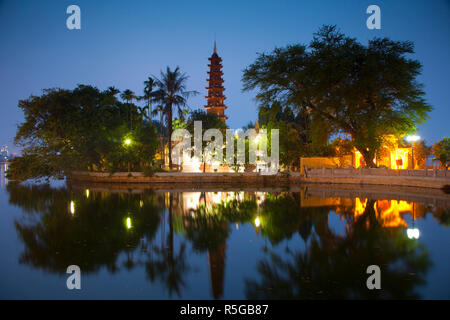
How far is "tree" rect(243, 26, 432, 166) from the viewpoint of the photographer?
90.5ft

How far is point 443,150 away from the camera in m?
37.9

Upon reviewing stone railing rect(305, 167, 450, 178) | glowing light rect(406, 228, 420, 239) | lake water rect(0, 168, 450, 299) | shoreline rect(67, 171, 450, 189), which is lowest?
lake water rect(0, 168, 450, 299)

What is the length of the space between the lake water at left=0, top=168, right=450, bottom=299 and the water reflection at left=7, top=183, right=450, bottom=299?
28mm

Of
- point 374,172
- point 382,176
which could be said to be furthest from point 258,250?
point 374,172

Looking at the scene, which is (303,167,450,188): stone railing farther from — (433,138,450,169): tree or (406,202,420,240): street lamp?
(406,202,420,240): street lamp

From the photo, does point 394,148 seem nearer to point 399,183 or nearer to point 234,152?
point 399,183

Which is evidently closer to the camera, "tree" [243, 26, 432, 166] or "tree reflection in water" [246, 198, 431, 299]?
"tree reflection in water" [246, 198, 431, 299]

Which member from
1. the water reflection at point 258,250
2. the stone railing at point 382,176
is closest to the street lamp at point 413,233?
the water reflection at point 258,250

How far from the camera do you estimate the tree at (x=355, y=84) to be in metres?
27.6

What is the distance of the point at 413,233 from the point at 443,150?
32349 mm

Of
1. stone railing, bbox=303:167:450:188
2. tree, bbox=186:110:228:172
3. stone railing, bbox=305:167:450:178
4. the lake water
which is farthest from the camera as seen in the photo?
tree, bbox=186:110:228:172

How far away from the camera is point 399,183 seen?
25375 mm

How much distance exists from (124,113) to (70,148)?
43.3 feet

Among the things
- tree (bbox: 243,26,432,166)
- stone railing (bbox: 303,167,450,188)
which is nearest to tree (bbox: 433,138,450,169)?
tree (bbox: 243,26,432,166)
